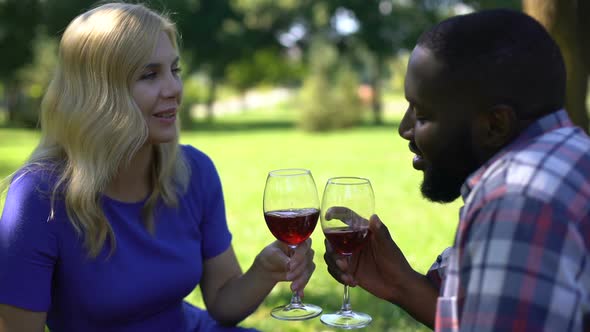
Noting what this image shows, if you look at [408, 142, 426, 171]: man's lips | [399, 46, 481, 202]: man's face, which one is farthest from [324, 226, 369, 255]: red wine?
[399, 46, 481, 202]: man's face

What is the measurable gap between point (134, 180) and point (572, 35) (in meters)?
3.52

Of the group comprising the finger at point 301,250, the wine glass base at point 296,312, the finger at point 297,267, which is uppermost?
the finger at point 301,250

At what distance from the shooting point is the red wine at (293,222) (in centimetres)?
248

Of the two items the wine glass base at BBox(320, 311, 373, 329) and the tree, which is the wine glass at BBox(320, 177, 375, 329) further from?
the tree

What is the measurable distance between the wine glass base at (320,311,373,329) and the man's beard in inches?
28.8

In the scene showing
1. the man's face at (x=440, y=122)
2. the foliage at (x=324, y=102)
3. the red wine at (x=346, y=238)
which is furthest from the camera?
the foliage at (x=324, y=102)

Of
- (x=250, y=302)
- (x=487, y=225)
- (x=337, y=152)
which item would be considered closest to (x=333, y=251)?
(x=250, y=302)

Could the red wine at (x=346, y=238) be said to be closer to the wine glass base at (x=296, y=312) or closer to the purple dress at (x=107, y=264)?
the wine glass base at (x=296, y=312)

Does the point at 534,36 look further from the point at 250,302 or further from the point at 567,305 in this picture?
the point at 250,302

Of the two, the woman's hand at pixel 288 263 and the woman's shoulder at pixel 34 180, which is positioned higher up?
the woman's shoulder at pixel 34 180

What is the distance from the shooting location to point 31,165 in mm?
2906

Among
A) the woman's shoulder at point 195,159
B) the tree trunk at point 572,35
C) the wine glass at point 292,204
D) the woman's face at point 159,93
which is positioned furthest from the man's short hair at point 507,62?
the tree trunk at point 572,35

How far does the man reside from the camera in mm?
1438

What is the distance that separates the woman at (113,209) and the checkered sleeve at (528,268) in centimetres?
123
